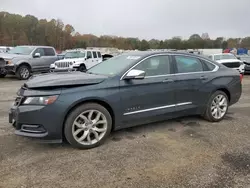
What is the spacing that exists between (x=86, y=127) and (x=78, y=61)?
1271cm

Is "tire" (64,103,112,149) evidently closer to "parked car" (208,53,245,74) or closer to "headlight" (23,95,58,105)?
"headlight" (23,95,58,105)

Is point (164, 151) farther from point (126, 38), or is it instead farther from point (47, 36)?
point (126, 38)

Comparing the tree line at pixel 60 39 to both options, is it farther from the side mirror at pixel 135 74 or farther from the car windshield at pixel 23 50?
the side mirror at pixel 135 74

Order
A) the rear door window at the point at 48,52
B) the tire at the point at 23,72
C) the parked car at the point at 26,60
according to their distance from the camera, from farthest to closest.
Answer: the rear door window at the point at 48,52
the tire at the point at 23,72
the parked car at the point at 26,60

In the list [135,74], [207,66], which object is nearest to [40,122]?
[135,74]

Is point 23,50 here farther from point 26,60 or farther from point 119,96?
point 119,96

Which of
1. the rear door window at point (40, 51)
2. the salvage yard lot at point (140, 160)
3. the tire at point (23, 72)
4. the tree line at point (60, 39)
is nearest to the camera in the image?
the salvage yard lot at point (140, 160)

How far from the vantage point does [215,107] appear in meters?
5.61

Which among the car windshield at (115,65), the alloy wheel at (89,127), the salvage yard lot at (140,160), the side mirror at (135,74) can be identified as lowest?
the salvage yard lot at (140,160)

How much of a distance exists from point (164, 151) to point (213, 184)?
1.04m

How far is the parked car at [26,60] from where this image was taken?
1362 centimetres

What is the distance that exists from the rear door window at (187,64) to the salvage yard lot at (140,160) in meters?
1.16

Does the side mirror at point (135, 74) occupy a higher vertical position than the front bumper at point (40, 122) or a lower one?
higher

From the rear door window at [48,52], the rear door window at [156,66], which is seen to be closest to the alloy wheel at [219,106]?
the rear door window at [156,66]
